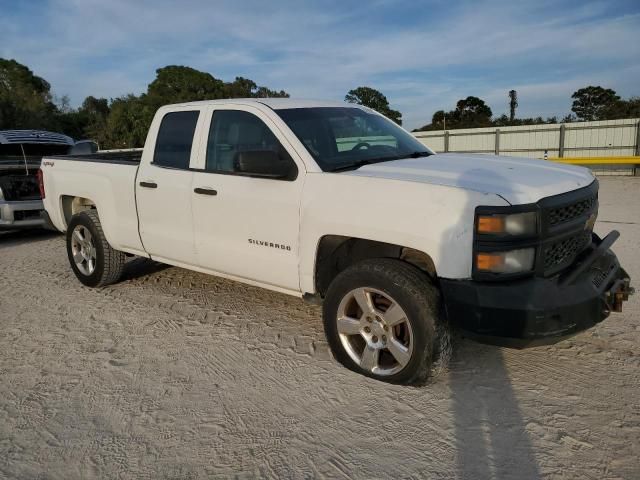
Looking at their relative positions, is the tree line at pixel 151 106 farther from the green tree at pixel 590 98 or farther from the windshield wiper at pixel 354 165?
the windshield wiper at pixel 354 165

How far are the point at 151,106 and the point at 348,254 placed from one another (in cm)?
4571

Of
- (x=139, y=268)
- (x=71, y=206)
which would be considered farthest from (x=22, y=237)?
(x=139, y=268)

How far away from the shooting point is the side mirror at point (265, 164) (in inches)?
140

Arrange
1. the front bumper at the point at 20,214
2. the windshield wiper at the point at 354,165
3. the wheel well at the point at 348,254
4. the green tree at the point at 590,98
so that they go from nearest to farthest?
the wheel well at the point at 348,254, the windshield wiper at the point at 354,165, the front bumper at the point at 20,214, the green tree at the point at 590,98

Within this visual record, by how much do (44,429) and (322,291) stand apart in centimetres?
191

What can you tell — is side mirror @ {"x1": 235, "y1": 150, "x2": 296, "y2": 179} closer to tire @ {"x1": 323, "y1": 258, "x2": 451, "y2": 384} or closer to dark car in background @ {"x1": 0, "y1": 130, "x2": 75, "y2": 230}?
tire @ {"x1": 323, "y1": 258, "x2": 451, "y2": 384}

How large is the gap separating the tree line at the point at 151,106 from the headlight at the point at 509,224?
30610mm

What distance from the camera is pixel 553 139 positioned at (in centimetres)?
1973

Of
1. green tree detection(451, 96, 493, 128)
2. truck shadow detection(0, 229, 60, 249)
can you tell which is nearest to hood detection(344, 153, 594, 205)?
truck shadow detection(0, 229, 60, 249)

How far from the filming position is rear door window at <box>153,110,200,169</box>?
14.7 feet

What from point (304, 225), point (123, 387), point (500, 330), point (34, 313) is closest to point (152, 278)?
point (34, 313)

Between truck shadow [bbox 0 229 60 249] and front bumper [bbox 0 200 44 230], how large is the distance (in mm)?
402

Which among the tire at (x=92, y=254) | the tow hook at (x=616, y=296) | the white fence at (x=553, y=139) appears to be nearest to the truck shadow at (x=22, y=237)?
the tire at (x=92, y=254)

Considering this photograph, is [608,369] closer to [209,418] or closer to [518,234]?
[518,234]
